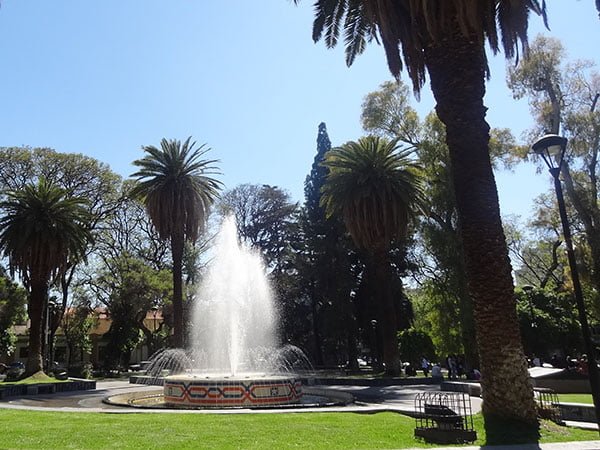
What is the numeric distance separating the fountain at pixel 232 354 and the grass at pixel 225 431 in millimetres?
4099

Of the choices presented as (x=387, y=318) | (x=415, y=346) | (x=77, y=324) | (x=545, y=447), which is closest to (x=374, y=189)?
(x=387, y=318)

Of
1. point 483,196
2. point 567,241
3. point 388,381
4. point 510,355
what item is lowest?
point 388,381

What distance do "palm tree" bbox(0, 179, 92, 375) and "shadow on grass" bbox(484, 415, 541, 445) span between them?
27.4 m

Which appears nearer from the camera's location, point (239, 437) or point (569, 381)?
point (239, 437)

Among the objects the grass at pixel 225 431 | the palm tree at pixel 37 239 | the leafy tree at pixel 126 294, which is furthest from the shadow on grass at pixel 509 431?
the leafy tree at pixel 126 294

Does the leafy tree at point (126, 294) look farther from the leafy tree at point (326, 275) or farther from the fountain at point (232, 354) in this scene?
the leafy tree at point (326, 275)

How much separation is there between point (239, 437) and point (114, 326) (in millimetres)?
41550

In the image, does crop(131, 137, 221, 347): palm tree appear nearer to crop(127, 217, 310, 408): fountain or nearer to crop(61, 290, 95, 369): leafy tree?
crop(127, 217, 310, 408): fountain

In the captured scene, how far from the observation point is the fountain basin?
57.0 ft

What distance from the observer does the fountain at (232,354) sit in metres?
17.5

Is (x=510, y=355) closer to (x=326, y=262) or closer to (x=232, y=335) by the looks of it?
(x=232, y=335)

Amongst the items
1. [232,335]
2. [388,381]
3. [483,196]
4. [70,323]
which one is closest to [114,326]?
[70,323]

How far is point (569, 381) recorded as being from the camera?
62.2 ft

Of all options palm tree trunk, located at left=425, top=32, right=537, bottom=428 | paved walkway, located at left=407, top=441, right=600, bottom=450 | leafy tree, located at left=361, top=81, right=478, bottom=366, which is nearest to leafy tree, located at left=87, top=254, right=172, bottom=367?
leafy tree, located at left=361, top=81, right=478, bottom=366
